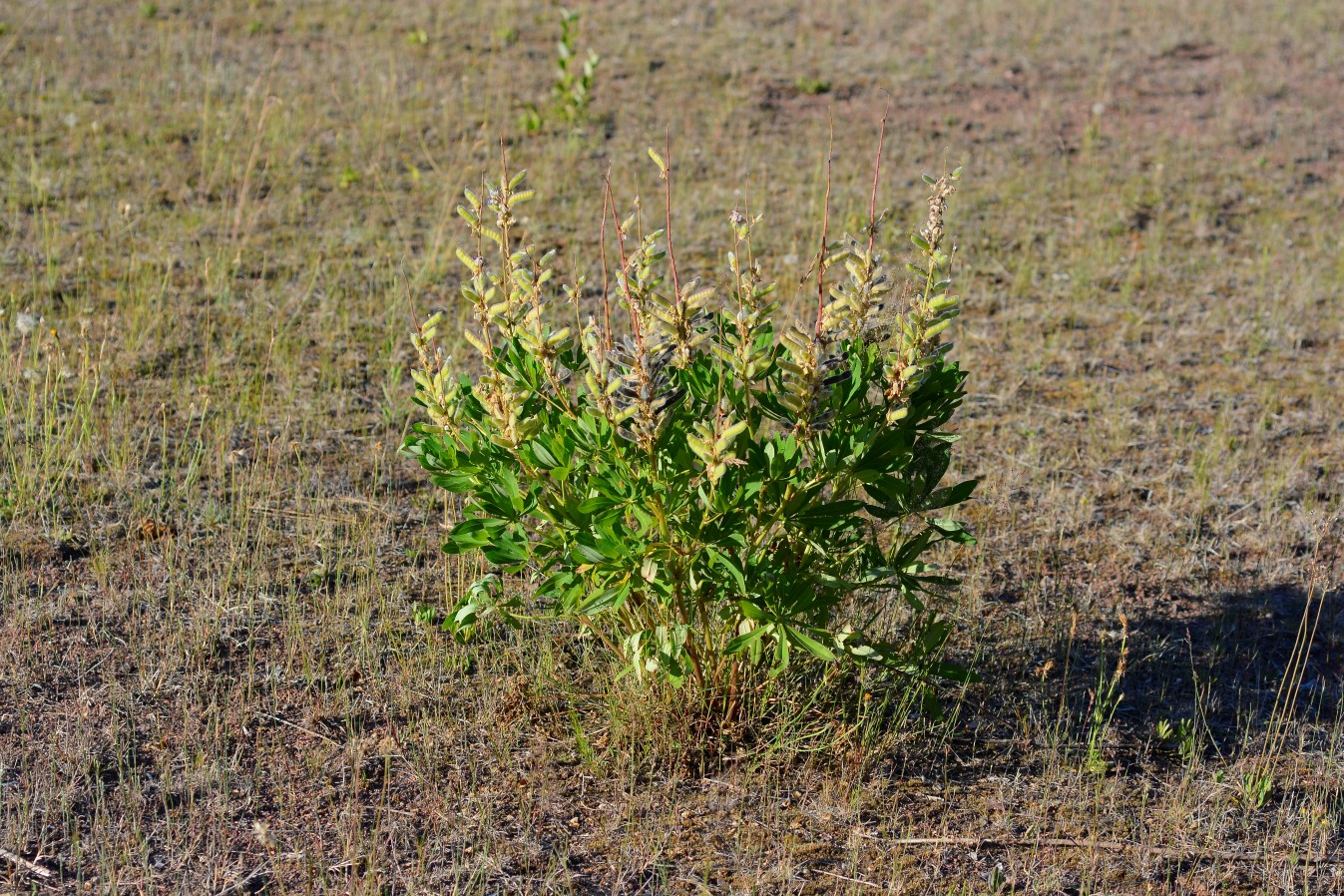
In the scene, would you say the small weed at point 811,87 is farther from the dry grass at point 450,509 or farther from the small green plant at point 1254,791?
the small green plant at point 1254,791

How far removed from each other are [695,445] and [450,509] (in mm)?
1830

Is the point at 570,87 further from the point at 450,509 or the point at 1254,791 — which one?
the point at 1254,791

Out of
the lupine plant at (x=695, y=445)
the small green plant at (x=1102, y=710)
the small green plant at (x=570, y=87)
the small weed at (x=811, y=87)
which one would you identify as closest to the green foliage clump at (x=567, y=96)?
the small green plant at (x=570, y=87)

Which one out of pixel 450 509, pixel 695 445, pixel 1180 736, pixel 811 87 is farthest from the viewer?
pixel 811 87

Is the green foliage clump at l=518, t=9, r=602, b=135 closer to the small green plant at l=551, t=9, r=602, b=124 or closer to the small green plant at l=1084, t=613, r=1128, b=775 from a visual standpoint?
the small green plant at l=551, t=9, r=602, b=124

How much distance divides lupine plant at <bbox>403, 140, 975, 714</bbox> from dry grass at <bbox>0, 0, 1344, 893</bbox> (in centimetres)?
47

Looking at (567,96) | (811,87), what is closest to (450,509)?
(567,96)

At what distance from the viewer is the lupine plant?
2928 mm

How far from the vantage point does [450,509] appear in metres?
4.47

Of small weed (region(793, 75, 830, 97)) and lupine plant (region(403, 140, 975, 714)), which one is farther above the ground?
small weed (region(793, 75, 830, 97))

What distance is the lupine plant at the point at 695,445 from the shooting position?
293 centimetres

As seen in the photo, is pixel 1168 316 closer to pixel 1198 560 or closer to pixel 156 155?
pixel 1198 560

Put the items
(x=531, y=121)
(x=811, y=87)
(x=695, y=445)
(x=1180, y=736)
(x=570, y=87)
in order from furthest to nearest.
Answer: (x=811, y=87) → (x=570, y=87) → (x=531, y=121) → (x=1180, y=736) → (x=695, y=445)

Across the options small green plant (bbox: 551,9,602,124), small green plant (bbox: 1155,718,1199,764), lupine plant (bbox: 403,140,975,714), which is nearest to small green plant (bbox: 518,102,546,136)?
small green plant (bbox: 551,9,602,124)
